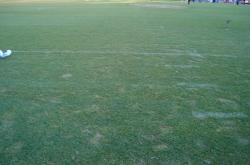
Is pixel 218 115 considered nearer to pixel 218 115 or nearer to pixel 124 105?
pixel 218 115

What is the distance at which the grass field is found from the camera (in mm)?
3412

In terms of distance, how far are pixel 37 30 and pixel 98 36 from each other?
2.80 meters

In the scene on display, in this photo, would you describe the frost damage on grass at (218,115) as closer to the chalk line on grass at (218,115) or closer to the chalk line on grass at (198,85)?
the chalk line on grass at (218,115)

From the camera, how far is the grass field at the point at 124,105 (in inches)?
134

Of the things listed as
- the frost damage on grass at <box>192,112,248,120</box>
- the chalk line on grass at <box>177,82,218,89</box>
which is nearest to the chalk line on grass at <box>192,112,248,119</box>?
the frost damage on grass at <box>192,112,248,120</box>

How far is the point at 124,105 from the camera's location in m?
4.67

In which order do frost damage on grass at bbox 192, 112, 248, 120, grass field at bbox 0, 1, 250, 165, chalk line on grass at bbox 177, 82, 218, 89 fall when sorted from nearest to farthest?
grass field at bbox 0, 1, 250, 165
frost damage on grass at bbox 192, 112, 248, 120
chalk line on grass at bbox 177, 82, 218, 89

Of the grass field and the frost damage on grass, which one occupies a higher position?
the grass field

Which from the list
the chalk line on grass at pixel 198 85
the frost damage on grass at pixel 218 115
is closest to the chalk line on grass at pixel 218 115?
the frost damage on grass at pixel 218 115

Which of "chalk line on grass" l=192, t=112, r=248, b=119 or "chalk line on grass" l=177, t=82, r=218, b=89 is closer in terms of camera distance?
"chalk line on grass" l=192, t=112, r=248, b=119

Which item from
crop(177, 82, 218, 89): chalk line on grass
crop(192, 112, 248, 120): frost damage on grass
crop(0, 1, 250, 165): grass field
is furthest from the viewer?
crop(177, 82, 218, 89): chalk line on grass

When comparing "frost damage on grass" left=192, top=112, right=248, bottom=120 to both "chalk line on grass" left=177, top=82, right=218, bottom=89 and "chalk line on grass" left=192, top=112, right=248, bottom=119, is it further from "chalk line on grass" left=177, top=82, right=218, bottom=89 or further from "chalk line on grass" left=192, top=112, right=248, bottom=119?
"chalk line on grass" left=177, top=82, right=218, bottom=89

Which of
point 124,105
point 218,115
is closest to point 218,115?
point 218,115

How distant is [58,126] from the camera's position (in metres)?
3.96
